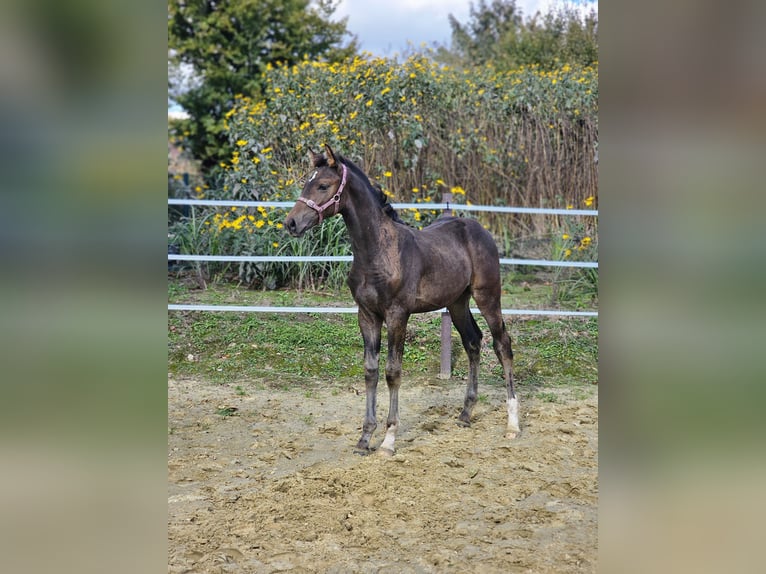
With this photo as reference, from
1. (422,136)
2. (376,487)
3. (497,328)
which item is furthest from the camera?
(422,136)

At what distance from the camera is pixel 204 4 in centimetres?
1338

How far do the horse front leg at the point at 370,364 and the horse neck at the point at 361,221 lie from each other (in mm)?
446

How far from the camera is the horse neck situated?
4195 mm

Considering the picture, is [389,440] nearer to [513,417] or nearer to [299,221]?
[513,417]

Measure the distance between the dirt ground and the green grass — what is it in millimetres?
484

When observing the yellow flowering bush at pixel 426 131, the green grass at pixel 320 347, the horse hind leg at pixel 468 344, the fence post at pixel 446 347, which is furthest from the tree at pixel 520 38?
the horse hind leg at pixel 468 344

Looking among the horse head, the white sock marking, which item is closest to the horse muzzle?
the horse head

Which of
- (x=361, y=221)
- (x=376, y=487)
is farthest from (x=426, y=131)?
(x=376, y=487)

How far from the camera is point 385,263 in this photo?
4.22 m

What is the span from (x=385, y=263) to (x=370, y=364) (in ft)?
2.32

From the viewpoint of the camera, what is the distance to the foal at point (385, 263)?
4.05 metres
